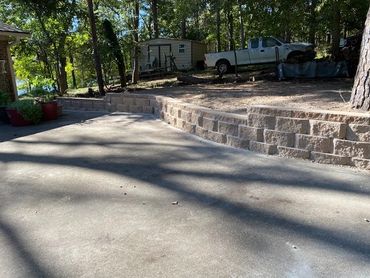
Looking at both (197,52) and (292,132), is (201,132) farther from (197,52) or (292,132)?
A: (197,52)

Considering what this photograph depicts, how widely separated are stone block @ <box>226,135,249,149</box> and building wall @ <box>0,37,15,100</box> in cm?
860

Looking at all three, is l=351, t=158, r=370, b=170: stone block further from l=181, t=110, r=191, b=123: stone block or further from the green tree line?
the green tree line

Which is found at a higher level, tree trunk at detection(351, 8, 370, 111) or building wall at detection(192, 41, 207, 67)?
building wall at detection(192, 41, 207, 67)

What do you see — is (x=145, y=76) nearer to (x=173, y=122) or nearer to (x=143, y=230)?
(x=173, y=122)

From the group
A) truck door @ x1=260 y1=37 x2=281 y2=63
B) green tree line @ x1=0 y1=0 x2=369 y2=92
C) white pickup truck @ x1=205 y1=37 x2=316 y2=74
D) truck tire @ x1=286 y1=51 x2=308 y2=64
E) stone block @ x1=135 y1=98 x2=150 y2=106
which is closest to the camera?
stone block @ x1=135 y1=98 x2=150 y2=106

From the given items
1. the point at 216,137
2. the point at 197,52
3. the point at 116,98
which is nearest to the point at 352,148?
the point at 216,137

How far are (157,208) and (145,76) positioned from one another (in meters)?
18.1

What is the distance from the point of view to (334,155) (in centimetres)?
407

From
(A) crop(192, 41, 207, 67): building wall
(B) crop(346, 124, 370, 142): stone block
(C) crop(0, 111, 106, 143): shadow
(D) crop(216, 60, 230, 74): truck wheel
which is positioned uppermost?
(A) crop(192, 41, 207, 67): building wall

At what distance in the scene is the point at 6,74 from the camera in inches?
440

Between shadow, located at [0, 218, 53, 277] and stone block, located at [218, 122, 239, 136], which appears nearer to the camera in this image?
shadow, located at [0, 218, 53, 277]

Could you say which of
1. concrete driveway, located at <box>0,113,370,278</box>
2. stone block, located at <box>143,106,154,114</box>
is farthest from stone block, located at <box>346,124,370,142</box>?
stone block, located at <box>143,106,154,114</box>

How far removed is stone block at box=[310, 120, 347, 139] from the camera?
3918 millimetres

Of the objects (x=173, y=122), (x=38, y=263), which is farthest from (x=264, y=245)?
(x=173, y=122)
